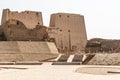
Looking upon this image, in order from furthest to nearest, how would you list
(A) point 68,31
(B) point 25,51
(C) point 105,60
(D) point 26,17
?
(A) point 68,31
(D) point 26,17
(B) point 25,51
(C) point 105,60

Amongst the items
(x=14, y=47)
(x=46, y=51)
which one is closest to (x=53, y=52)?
(x=46, y=51)

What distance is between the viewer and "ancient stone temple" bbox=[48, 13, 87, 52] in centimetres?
3606

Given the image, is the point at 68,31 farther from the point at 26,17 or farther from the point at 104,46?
the point at 26,17

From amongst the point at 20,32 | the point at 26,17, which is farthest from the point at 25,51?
the point at 26,17

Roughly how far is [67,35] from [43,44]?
7.03 meters

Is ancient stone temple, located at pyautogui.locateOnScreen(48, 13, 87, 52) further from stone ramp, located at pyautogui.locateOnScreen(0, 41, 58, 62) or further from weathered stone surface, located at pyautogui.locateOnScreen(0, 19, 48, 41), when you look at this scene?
stone ramp, located at pyautogui.locateOnScreen(0, 41, 58, 62)

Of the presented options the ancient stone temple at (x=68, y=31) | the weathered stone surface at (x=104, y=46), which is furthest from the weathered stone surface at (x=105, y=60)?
the weathered stone surface at (x=104, y=46)

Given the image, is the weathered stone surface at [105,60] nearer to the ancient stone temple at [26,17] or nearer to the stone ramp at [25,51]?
the stone ramp at [25,51]

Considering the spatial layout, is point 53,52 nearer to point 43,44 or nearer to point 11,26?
point 43,44

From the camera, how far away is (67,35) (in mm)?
38094

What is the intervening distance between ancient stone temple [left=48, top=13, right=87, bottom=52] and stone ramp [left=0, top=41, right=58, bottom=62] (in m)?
4.55

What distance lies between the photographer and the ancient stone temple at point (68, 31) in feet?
118

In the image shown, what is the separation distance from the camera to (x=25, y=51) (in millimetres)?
29781

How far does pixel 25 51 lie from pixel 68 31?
10002 mm
